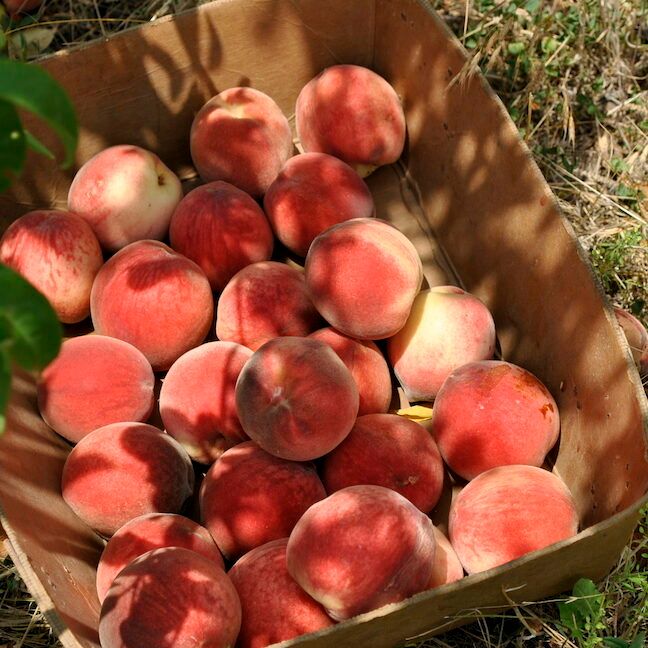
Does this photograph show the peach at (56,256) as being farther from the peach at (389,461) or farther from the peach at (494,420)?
the peach at (494,420)

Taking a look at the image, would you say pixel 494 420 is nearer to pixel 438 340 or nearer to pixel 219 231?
pixel 438 340

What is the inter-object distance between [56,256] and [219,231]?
0.36 meters

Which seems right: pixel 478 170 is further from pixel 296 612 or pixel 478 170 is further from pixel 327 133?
pixel 296 612

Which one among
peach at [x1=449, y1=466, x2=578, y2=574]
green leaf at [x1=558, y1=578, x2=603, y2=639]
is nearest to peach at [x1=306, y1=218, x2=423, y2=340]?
peach at [x1=449, y1=466, x2=578, y2=574]

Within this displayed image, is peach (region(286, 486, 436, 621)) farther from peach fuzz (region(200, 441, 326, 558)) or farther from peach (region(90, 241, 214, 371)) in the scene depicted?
peach (region(90, 241, 214, 371))

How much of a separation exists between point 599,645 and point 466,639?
25 cm

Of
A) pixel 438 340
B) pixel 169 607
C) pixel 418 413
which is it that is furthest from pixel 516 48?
pixel 169 607

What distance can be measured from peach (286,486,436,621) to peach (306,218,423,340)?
42 cm

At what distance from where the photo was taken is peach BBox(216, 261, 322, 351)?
5.83 feet

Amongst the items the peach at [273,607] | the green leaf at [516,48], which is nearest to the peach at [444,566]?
the peach at [273,607]

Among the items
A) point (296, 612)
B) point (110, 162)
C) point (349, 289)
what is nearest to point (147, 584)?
point (296, 612)

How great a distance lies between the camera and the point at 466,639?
162 cm

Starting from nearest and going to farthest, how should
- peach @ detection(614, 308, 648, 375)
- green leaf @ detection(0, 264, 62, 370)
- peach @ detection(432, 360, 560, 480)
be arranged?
green leaf @ detection(0, 264, 62, 370), peach @ detection(432, 360, 560, 480), peach @ detection(614, 308, 648, 375)

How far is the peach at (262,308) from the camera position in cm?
178
